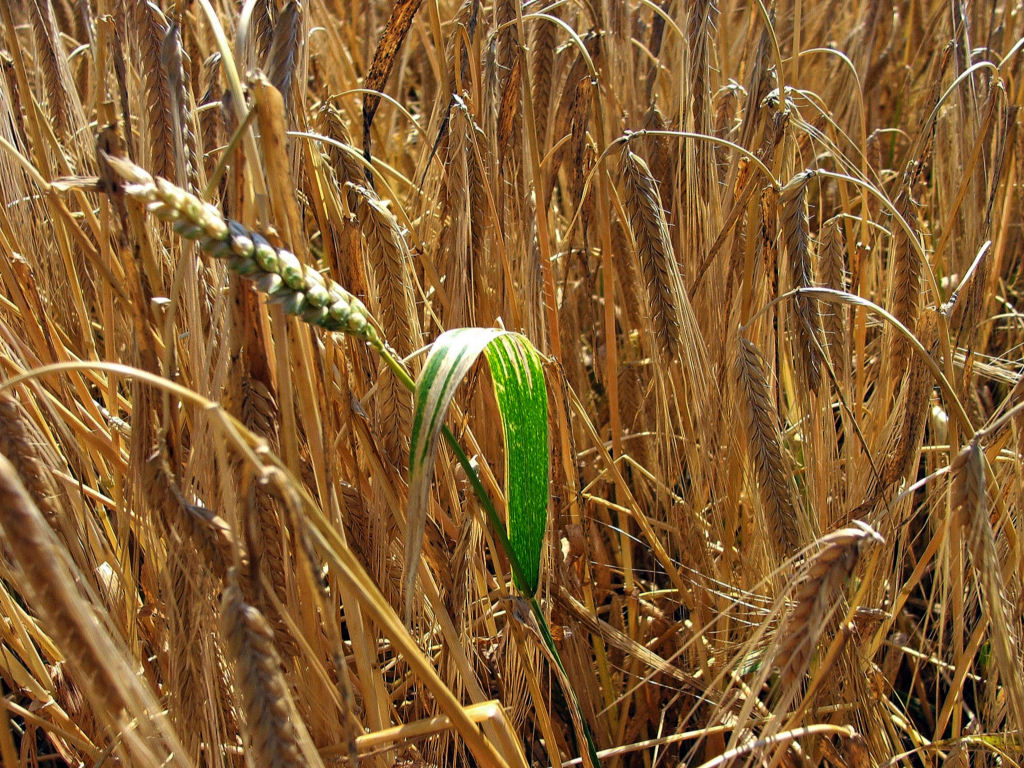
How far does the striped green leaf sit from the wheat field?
11mm

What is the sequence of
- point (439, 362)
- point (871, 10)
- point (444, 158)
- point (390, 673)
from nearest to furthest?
point (439, 362) → point (444, 158) → point (390, 673) → point (871, 10)

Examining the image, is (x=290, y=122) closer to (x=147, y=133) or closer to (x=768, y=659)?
(x=147, y=133)

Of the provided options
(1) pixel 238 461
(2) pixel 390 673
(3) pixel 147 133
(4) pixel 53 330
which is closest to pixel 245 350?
(1) pixel 238 461

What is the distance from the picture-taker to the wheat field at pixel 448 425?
0.45 metres

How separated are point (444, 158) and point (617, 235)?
1.01 feet

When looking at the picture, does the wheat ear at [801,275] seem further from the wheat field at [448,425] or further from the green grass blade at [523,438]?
the green grass blade at [523,438]

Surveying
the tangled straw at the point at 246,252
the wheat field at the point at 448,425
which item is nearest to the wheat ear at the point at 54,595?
the wheat field at the point at 448,425

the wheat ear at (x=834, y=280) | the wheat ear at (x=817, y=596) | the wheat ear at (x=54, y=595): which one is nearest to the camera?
the wheat ear at (x=54, y=595)

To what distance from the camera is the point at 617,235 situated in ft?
3.53

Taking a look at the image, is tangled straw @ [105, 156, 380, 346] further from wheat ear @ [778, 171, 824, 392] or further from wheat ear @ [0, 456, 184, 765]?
wheat ear @ [778, 171, 824, 392]

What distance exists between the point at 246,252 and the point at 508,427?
204 mm

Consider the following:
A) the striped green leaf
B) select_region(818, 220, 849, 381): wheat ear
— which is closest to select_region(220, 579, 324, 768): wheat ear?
the striped green leaf

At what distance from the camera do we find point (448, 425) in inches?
32.7

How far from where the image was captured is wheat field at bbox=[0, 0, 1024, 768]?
45cm
